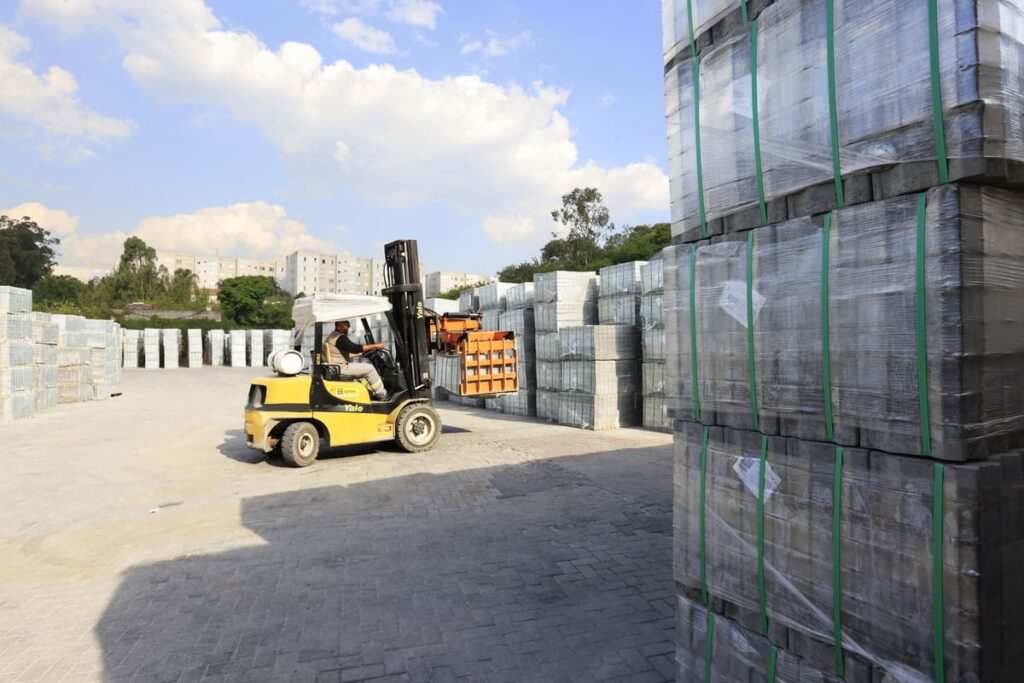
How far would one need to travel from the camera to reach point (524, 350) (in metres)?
15.9

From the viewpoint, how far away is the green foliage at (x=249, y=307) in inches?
2194

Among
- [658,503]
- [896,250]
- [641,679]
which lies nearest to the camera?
[896,250]

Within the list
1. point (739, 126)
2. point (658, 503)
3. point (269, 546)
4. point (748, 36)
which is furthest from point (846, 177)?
point (269, 546)

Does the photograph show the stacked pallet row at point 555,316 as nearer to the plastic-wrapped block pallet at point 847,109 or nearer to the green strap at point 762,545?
the plastic-wrapped block pallet at point 847,109

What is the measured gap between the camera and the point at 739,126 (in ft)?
9.21

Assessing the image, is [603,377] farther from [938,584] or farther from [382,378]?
[938,584]

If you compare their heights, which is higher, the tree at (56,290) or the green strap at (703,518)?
the tree at (56,290)

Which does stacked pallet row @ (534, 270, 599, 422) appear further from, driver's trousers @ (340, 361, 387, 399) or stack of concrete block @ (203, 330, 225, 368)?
stack of concrete block @ (203, 330, 225, 368)

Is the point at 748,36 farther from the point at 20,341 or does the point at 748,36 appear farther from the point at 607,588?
the point at 20,341

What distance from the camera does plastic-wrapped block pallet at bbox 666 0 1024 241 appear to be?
198 centimetres

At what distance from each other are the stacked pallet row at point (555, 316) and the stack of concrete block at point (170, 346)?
116 feet

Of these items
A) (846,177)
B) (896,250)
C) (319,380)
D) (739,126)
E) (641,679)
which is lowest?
(641,679)

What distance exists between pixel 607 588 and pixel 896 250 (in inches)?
145

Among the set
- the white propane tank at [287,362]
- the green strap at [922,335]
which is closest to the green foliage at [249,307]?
the white propane tank at [287,362]
